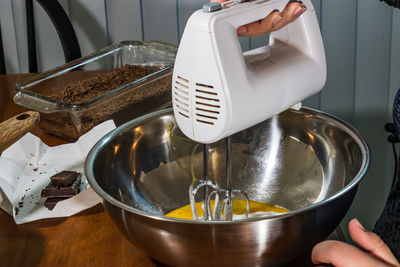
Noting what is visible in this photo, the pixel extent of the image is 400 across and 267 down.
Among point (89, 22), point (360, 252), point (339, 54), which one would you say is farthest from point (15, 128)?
point (339, 54)

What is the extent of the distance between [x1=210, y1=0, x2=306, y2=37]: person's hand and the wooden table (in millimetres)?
312

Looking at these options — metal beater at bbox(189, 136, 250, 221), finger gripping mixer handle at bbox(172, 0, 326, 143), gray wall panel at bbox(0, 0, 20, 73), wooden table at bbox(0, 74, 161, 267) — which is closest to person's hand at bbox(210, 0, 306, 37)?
finger gripping mixer handle at bbox(172, 0, 326, 143)

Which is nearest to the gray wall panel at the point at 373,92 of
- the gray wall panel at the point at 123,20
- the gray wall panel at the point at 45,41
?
the gray wall panel at the point at 123,20

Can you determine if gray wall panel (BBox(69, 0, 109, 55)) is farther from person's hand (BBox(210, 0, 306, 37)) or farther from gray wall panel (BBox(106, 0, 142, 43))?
person's hand (BBox(210, 0, 306, 37))

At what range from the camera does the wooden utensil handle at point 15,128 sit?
2.45 ft

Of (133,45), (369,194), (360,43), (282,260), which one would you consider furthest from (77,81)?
(369,194)

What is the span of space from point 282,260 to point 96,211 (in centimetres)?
33

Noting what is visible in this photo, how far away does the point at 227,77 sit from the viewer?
0.59m

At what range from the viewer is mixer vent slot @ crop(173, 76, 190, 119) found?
0.62m

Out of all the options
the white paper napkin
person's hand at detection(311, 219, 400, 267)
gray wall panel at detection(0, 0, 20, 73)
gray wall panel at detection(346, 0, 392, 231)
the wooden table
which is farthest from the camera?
gray wall panel at detection(346, 0, 392, 231)

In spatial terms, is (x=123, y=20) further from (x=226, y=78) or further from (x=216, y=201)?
(x=226, y=78)

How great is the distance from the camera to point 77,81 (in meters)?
1.20

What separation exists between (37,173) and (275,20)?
1.65ft

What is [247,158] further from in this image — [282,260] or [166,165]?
[282,260]
